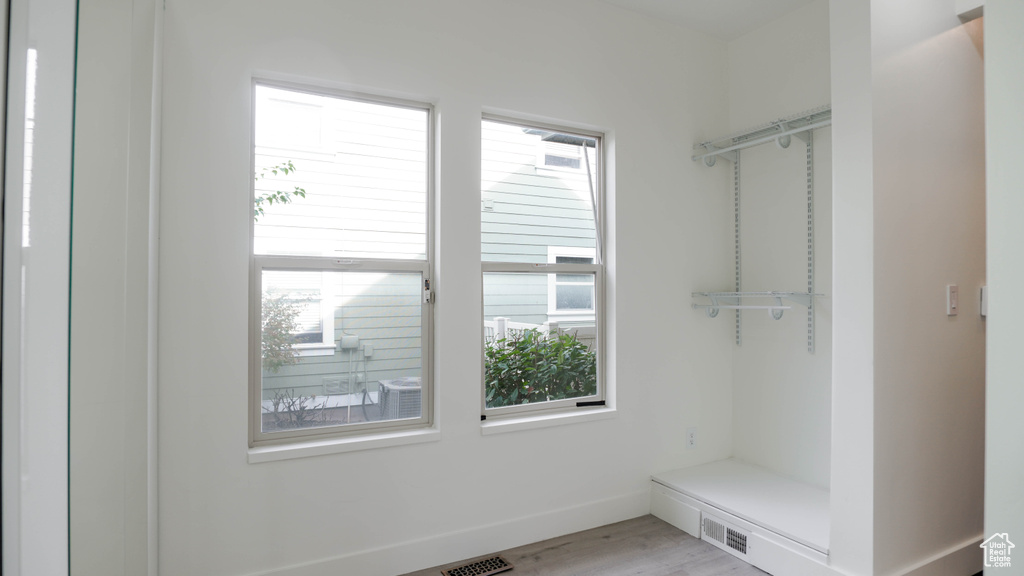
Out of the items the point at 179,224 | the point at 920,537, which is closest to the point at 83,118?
the point at 179,224

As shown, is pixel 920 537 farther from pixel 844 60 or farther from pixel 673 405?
pixel 844 60

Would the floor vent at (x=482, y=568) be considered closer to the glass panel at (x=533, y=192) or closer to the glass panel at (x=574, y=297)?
the glass panel at (x=574, y=297)

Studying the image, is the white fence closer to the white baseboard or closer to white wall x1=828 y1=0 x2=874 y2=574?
the white baseboard

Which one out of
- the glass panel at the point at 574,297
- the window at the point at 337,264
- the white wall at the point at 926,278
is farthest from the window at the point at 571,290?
the white wall at the point at 926,278

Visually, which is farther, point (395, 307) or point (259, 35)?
point (395, 307)

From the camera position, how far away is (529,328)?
288 cm

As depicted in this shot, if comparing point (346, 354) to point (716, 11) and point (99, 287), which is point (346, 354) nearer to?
point (99, 287)

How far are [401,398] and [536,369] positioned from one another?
2.46ft

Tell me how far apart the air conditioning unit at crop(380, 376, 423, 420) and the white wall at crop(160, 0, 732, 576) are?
0.13 metres

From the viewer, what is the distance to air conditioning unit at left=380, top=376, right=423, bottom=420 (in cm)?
250

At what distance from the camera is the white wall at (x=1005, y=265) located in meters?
1.58

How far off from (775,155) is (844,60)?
1.01 meters

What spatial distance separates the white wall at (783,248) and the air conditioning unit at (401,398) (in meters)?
2.06

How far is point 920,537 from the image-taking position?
224cm
